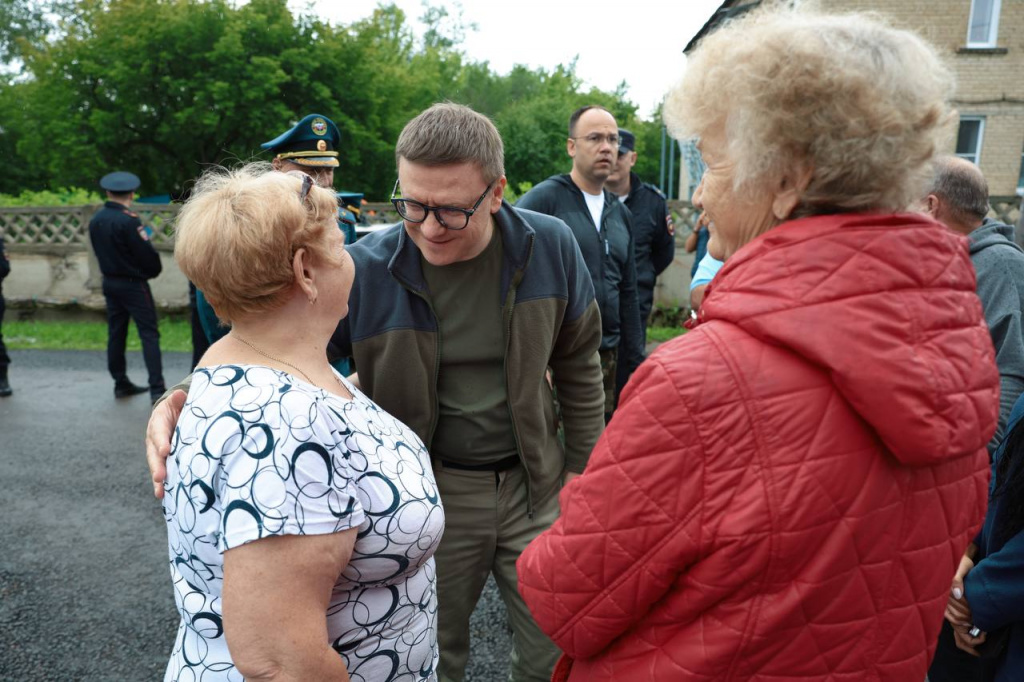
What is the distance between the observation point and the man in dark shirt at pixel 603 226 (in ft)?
14.7

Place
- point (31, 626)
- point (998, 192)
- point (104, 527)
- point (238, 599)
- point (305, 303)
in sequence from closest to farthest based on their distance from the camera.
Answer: point (238, 599) → point (305, 303) → point (31, 626) → point (104, 527) → point (998, 192)

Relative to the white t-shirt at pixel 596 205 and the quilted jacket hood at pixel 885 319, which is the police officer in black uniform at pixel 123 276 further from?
the quilted jacket hood at pixel 885 319

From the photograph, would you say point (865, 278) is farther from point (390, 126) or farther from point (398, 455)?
point (390, 126)

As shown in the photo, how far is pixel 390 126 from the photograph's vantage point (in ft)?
70.8

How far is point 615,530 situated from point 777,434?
0.30 m

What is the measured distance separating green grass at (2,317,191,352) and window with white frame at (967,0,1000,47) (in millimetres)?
18120

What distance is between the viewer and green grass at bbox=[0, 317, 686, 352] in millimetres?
9859

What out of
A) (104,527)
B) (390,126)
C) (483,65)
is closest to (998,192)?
(390,126)

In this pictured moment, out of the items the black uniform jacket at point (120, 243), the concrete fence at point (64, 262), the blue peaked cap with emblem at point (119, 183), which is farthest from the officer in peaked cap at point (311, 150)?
the concrete fence at point (64, 262)

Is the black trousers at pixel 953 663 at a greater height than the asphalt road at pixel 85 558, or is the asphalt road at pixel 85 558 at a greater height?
the black trousers at pixel 953 663

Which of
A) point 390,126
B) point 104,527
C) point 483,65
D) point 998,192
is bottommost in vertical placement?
point 104,527

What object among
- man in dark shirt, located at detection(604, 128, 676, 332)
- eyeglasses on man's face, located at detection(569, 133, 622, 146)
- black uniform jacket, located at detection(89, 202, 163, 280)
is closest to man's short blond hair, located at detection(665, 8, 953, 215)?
eyeglasses on man's face, located at detection(569, 133, 622, 146)

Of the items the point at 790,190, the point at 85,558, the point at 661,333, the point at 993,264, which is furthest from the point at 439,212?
the point at 661,333

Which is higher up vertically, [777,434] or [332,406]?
[777,434]
